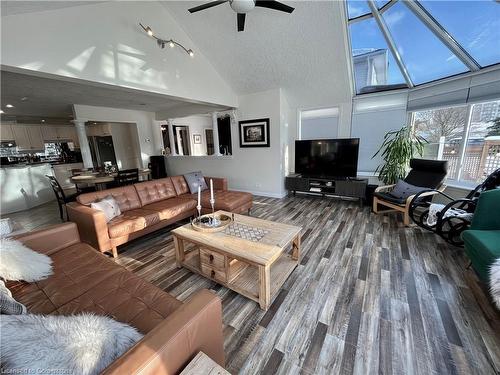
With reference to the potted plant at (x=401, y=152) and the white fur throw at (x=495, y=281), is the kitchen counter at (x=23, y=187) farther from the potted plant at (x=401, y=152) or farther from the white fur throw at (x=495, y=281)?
the potted plant at (x=401, y=152)

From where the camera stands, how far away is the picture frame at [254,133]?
4953mm

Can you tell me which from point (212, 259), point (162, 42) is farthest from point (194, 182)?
point (162, 42)

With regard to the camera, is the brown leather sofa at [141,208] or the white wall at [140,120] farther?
the white wall at [140,120]

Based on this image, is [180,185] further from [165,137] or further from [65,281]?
[165,137]

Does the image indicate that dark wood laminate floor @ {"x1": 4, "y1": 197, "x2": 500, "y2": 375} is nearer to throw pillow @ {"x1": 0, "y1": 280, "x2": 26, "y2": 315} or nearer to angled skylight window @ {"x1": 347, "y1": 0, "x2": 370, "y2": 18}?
throw pillow @ {"x1": 0, "y1": 280, "x2": 26, "y2": 315}

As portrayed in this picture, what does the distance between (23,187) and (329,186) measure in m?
6.93

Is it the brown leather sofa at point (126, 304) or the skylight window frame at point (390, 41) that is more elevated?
the skylight window frame at point (390, 41)

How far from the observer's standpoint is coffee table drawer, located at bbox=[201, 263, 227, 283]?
6.61 feet

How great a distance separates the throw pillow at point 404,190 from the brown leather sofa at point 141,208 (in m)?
2.49

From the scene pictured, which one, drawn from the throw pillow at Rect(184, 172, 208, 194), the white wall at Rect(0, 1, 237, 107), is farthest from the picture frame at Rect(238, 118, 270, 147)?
the throw pillow at Rect(184, 172, 208, 194)

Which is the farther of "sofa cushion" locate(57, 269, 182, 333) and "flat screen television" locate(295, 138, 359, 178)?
"flat screen television" locate(295, 138, 359, 178)

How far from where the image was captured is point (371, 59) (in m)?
4.02

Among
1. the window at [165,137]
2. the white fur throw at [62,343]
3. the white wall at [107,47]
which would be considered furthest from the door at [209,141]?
the white fur throw at [62,343]

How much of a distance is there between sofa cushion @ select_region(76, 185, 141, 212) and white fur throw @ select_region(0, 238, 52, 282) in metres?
1.20
